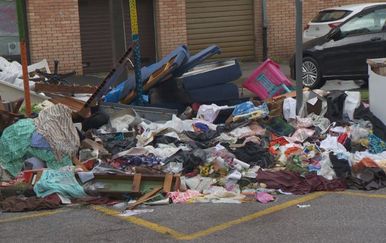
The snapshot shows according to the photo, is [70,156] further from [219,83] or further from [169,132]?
[219,83]

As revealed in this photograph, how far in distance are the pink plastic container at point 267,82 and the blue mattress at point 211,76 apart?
19.1 inches

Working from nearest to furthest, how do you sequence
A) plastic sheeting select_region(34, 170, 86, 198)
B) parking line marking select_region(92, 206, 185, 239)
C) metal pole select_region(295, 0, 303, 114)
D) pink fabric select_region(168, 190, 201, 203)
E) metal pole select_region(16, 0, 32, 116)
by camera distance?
parking line marking select_region(92, 206, 185, 239) → pink fabric select_region(168, 190, 201, 203) → plastic sheeting select_region(34, 170, 86, 198) → metal pole select_region(16, 0, 32, 116) → metal pole select_region(295, 0, 303, 114)

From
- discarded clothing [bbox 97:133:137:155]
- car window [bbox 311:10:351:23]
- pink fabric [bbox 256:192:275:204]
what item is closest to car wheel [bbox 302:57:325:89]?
car window [bbox 311:10:351:23]

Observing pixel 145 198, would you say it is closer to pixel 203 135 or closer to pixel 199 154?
pixel 199 154

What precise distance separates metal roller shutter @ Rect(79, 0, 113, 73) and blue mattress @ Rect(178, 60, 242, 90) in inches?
342

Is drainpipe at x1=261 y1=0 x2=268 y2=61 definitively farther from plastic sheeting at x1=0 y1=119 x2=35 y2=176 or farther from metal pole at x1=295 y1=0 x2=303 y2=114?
plastic sheeting at x1=0 y1=119 x2=35 y2=176

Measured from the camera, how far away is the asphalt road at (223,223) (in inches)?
209

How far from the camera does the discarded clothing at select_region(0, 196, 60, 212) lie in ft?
20.7

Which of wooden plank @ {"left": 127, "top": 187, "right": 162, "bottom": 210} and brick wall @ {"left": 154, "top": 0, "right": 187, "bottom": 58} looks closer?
wooden plank @ {"left": 127, "top": 187, "right": 162, "bottom": 210}

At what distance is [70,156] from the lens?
7.43 metres

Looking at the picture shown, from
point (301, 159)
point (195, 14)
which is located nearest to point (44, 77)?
point (301, 159)

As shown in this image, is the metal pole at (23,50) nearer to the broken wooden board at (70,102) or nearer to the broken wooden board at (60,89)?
the broken wooden board at (70,102)

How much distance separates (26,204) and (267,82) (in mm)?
4873

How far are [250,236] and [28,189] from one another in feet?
8.46
